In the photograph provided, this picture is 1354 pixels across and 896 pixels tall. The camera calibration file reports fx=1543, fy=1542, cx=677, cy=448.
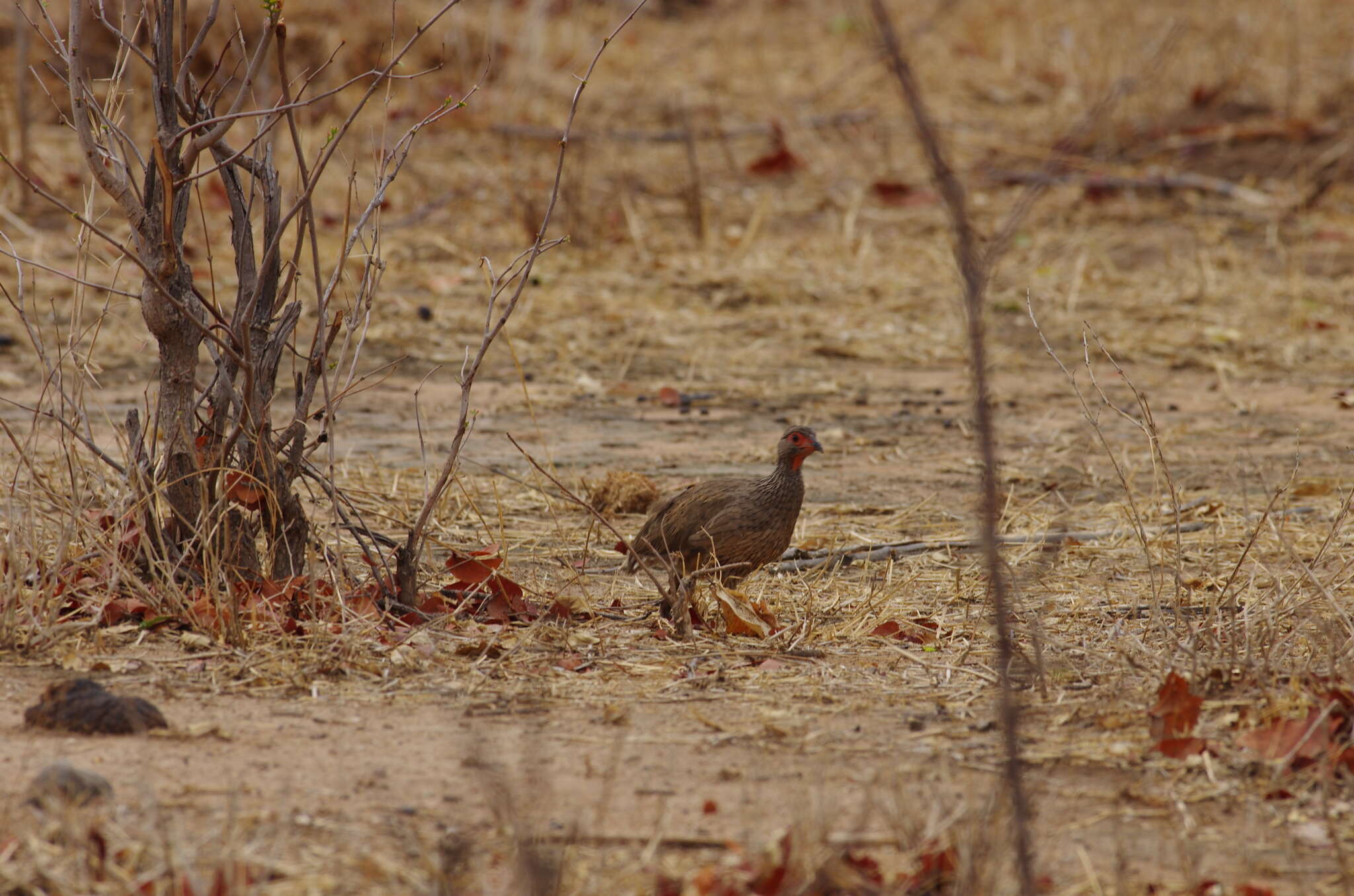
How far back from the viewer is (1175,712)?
127 inches

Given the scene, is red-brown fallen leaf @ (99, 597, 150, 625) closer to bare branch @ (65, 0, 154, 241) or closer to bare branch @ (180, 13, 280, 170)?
bare branch @ (65, 0, 154, 241)

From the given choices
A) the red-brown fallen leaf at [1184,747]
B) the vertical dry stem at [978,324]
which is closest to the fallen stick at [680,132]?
the red-brown fallen leaf at [1184,747]

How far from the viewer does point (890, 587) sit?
4648mm

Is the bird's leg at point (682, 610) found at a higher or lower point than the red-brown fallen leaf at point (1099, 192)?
lower

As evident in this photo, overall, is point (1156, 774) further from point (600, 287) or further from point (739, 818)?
point (600, 287)

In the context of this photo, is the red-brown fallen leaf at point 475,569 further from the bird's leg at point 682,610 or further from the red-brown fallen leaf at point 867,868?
the red-brown fallen leaf at point 867,868

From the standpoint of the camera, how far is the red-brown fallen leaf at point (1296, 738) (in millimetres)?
3053

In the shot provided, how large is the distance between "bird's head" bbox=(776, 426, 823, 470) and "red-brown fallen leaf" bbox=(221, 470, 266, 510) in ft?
5.89

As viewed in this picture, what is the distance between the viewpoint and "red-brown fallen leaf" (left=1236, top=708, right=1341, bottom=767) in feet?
10.0

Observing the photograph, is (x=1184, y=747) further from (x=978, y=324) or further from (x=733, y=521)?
(x=733, y=521)

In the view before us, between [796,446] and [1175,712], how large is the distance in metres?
2.00

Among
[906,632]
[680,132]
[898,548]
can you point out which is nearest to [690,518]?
[898,548]

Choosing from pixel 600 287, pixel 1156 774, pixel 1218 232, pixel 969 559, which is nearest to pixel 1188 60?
pixel 1218 232

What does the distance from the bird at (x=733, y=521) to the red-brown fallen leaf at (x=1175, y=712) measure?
1.62m
